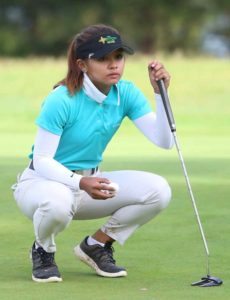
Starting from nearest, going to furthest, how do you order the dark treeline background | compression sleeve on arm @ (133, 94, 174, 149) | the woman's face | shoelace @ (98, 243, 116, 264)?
the woman's face, compression sleeve on arm @ (133, 94, 174, 149), shoelace @ (98, 243, 116, 264), the dark treeline background

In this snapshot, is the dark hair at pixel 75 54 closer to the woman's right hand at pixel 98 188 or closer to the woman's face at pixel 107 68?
the woman's face at pixel 107 68

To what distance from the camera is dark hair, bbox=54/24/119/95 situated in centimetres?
643

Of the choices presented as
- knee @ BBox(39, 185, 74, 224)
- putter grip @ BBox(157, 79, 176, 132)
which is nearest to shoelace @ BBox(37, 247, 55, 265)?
knee @ BBox(39, 185, 74, 224)

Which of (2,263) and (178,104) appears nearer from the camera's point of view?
(2,263)

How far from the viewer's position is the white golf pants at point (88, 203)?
20.5 ft

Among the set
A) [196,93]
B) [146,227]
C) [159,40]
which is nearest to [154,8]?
[159,40]

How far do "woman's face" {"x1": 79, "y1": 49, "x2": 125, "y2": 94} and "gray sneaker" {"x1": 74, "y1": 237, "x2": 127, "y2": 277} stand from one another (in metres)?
0.96

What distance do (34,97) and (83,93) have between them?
20.0 metres

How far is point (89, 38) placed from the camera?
6.40 metres

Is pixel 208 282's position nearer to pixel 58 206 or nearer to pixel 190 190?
pixel 190 190

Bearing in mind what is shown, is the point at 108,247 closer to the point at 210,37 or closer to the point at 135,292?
the point at 135,292

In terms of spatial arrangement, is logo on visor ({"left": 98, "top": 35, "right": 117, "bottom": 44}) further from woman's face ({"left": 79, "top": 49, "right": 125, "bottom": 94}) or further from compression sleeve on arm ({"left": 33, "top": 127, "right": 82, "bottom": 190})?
compression sleeve on arm ({"left": 33, "top": 127, "right": 82, "bottom": 190})

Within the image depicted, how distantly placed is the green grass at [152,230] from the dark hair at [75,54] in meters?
1.06

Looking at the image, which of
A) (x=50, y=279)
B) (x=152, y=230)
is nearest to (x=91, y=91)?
(x=50, y=279)
